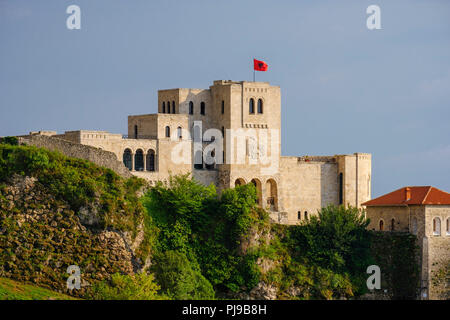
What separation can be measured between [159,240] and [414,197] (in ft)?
66.8

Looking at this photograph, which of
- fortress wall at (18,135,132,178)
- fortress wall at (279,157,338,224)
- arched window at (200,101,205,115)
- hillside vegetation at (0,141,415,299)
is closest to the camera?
hillside vegetation at (0,141,415,299)

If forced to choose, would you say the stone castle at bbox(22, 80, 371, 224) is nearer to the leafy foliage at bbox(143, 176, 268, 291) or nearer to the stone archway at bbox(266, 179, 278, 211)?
the stone archway at bbox(266, 179, 278, 211)

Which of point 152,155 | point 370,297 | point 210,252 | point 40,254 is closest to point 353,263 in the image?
point 370,297

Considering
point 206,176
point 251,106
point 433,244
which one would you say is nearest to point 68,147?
point 206,176

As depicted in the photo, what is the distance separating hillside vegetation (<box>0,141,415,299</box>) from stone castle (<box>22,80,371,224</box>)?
3.96 m

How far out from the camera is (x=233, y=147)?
86375 mm

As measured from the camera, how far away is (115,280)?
6512 centimetres

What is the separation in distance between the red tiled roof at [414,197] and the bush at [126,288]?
73.7ft

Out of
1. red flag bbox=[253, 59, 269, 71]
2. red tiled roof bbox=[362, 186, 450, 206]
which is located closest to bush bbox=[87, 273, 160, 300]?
red tiled roof bbox=[362, 186, 450, 206]

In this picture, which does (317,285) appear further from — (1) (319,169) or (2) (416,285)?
(1) (319,169)

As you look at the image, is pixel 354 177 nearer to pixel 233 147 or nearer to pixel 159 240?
pixel 233 147

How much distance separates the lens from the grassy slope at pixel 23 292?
57250mm

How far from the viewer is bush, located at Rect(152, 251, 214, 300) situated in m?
68.5

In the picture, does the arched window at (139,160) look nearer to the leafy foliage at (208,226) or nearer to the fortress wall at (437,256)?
the leafy foliage at (208,226)
